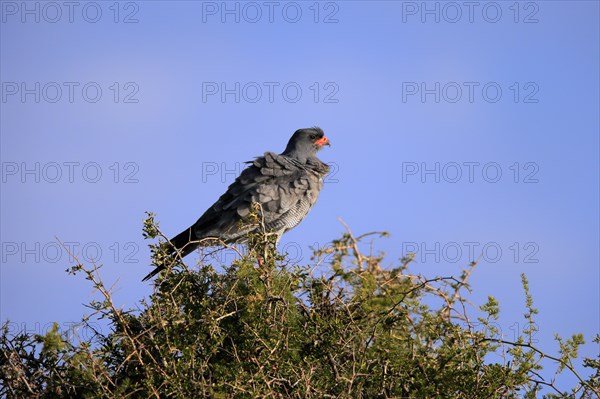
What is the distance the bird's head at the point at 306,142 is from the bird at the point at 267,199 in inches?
12.4

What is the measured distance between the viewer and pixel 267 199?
27.2 feet

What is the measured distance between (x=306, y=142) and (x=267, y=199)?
4.63 ft

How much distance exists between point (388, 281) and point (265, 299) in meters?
0.86

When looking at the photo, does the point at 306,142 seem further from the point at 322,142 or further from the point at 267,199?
the point at 267,199

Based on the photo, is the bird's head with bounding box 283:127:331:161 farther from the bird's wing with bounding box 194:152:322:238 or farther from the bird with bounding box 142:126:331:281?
the bird's wing with bounding box 194:152:322:238

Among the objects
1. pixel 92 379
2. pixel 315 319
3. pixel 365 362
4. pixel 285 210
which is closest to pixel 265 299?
pixel 315 319

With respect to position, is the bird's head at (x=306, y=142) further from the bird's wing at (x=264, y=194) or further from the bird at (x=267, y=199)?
the bird's wing at (x=264, y=194)

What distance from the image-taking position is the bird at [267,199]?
8086mm

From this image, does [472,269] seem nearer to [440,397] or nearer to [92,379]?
[440,397]

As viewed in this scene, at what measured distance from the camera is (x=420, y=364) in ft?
16.6

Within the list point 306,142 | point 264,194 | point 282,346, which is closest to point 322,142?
point 306,142

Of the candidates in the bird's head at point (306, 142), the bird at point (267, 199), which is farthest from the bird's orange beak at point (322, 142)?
the bird at point (267, 199)

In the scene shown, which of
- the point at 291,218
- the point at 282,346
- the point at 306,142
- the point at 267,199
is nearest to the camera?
the point at 282,346

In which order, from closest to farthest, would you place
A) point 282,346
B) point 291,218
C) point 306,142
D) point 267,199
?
point 282,346
point 267,199
point 291,218
point 306,142
